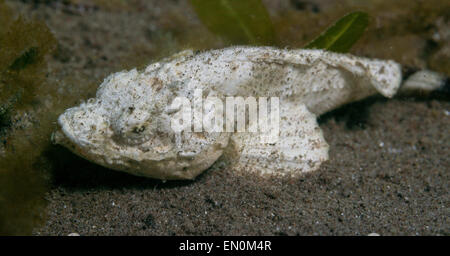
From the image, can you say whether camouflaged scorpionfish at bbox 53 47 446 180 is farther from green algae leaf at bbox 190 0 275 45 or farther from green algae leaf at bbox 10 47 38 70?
green algae leaf at bbox 10 47 38 70

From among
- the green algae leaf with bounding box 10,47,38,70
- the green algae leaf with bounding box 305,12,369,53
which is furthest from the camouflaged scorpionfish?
the green algae leaf with bounding box 10,47,38,70

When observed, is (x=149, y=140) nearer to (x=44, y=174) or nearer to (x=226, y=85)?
(x=226, y=85)

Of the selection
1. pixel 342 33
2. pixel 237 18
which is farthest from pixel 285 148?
pixel 237 18

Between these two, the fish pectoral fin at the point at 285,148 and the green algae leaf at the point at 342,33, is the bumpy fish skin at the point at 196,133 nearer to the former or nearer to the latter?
the fish pectoral fin at the point at 285,148

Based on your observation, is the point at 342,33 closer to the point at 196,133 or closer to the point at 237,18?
the point at 237,18

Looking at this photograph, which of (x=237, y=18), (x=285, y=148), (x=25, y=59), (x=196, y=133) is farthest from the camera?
(x=237, y=18)
